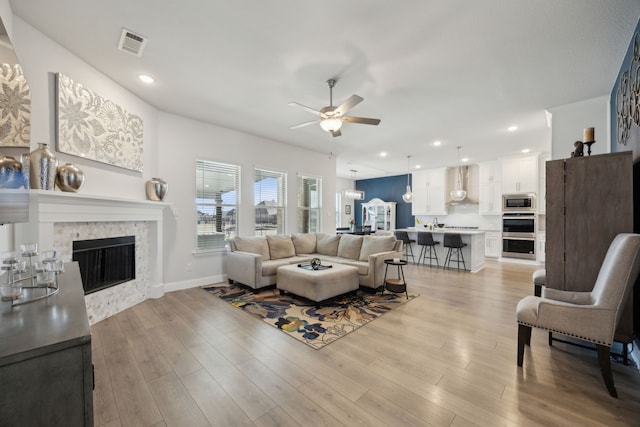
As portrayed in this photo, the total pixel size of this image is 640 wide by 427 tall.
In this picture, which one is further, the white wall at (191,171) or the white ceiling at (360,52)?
the white wall at (191,171)

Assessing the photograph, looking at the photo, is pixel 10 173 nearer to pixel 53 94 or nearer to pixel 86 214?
pixel 86 214

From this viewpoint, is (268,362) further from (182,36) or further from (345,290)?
(182,36)

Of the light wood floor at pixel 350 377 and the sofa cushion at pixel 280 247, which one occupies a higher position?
the sofa cushion at pixel 280 247

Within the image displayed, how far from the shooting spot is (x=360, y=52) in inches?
108

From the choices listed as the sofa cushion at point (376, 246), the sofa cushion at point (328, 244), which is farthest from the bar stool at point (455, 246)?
the sofa cushion at point (328, 244)

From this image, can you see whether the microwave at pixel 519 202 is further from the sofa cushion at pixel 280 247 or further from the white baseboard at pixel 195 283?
the white baseboard at pixel 195 283

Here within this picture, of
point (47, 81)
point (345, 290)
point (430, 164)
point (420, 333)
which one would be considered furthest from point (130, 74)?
point (430, 164)

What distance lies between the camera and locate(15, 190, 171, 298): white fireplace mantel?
2502 mm

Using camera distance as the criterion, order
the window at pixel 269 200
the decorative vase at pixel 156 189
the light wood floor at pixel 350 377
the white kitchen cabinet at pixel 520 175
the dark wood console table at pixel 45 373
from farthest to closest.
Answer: the white kitchen cabinet at pixel 520 175 → the window at pixel 269 200 → the decorative vase at pixel 156 189 → the light wood floor at pixel 350 377 → the dark wood console table at pixel 45 373

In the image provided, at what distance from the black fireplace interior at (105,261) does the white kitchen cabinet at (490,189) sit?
29.3 ft

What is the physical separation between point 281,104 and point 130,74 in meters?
1.91

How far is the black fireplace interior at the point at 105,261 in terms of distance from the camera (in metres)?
3.13

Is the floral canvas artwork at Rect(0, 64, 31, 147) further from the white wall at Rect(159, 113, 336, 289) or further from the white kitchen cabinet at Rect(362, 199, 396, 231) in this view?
the white kitchen cabinet at Rect(362, 199, 396, 231)

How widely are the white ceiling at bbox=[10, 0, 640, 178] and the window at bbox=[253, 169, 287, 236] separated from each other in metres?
1.50
